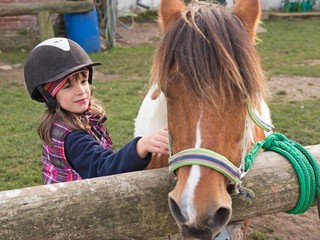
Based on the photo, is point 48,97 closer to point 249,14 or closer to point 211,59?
point 211,59

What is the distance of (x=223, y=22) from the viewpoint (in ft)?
5.06

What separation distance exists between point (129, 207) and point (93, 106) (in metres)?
1.18

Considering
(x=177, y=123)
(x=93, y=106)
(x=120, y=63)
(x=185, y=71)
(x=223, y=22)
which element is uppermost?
(x=223, y=22)

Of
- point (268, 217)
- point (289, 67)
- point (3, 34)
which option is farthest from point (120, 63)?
point (268, 217)

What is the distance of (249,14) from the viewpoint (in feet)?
5.65

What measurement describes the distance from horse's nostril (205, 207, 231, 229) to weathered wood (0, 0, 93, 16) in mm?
8262

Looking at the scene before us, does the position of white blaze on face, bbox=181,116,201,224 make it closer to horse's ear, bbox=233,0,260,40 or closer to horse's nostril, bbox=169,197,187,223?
horse's nostril, bbox=169,197,187,223

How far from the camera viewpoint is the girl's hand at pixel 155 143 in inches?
61.8

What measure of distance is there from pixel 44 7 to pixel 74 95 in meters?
7.17

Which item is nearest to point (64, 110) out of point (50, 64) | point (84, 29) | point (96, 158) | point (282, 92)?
point (50, 64)

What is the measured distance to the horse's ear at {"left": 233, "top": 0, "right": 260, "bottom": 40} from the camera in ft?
5.59

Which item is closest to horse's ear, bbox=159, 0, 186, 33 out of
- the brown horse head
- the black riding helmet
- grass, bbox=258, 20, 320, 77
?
the brown horse head

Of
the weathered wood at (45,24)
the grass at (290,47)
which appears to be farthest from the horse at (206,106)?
the weathered wood at (45,24)

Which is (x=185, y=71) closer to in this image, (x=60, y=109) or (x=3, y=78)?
(x=60, y=109)
